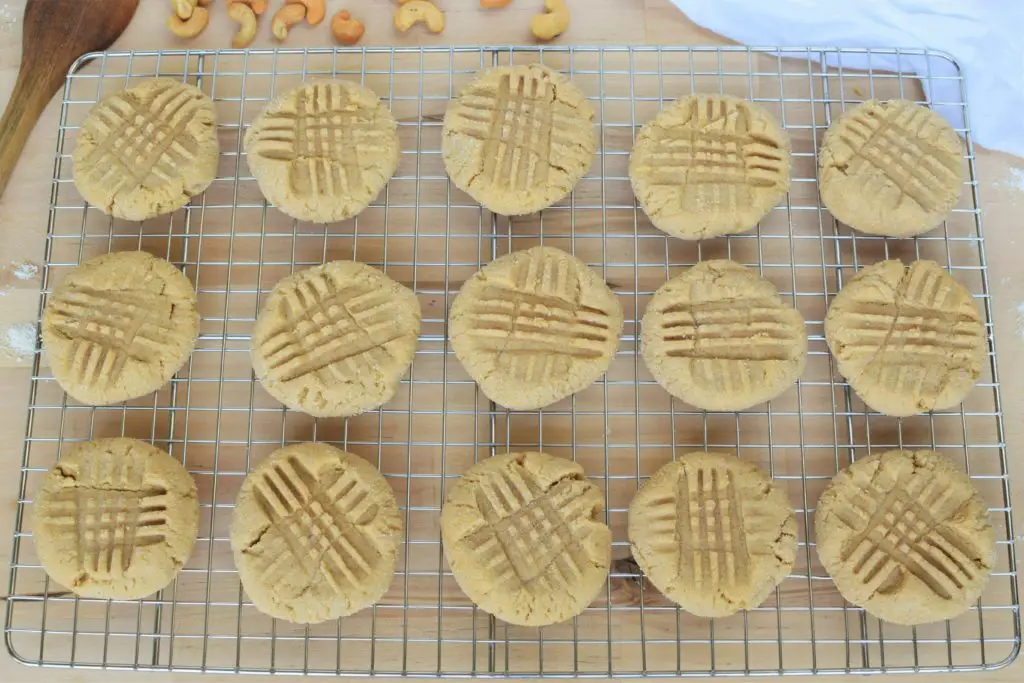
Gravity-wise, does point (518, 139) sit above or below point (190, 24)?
below

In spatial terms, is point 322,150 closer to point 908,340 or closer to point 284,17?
point 284,17

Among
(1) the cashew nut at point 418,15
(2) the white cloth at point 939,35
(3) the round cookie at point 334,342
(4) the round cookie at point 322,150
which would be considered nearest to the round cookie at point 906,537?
(2) the white cloth at point 939,35

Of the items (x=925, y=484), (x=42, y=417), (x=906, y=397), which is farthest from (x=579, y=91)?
(x=42, y=417)

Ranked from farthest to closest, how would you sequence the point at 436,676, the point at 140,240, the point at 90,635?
1. the point at 140,240
2. the point at 90,635
3. the point at 436,676

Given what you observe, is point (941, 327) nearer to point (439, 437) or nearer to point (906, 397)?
point (906, 397)

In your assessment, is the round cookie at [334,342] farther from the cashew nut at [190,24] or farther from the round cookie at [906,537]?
the round cookie at [906,537]

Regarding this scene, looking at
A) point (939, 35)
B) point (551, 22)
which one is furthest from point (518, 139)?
point (939, 35)
